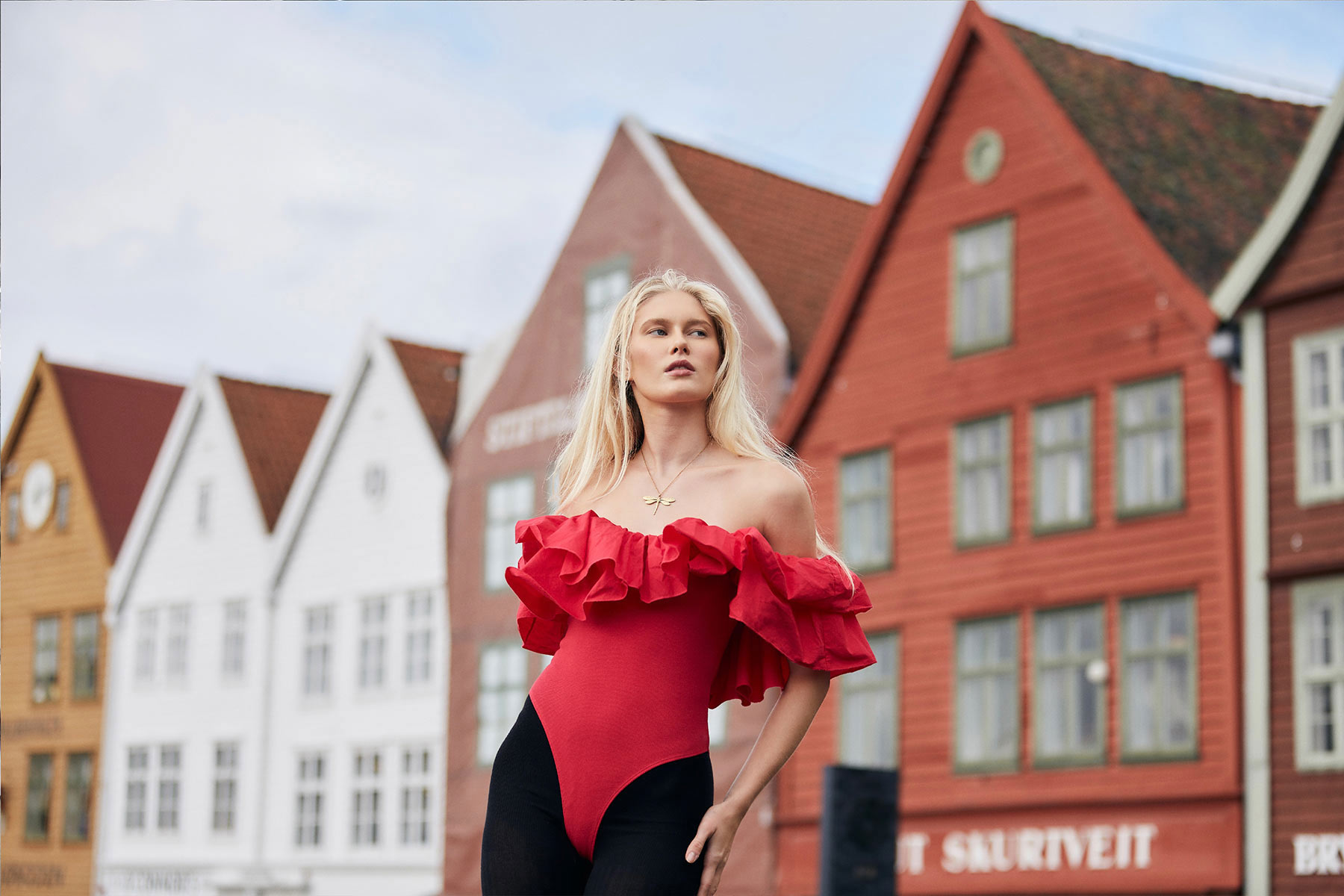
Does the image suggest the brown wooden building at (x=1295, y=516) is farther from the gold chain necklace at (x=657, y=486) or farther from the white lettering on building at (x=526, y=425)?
the gold chain necklace at (x=657, y=486)

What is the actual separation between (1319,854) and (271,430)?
22.0 metres

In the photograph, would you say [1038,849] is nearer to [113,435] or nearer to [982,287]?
[982,287]

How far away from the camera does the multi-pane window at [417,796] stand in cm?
2827

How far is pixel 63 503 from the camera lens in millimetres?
36688

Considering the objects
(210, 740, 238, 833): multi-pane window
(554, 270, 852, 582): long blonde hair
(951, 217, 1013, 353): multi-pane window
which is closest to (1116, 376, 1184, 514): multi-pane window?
(951, 217, 1013, 353): multi-pane window

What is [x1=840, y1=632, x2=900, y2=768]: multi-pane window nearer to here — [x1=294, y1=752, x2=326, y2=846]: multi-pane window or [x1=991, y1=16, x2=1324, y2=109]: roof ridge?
[x1=991, y1=16, x2=1324, y2=109]: roof ridge

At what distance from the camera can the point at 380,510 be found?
30.2 m

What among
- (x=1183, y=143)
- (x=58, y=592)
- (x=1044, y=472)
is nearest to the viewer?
(x=1044, y=472)

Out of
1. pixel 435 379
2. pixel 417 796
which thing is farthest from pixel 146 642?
pixel 417 796

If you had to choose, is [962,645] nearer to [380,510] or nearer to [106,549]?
[380,510]

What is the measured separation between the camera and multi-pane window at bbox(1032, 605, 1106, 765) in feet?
62.4

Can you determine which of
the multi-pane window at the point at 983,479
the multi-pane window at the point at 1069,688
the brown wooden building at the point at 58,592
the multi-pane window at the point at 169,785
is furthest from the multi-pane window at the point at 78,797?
the multi-pane window at the point at 1069,688

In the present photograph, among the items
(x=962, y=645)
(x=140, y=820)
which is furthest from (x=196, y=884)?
(x=962, y=645)

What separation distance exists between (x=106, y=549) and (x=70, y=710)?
10.1ft
